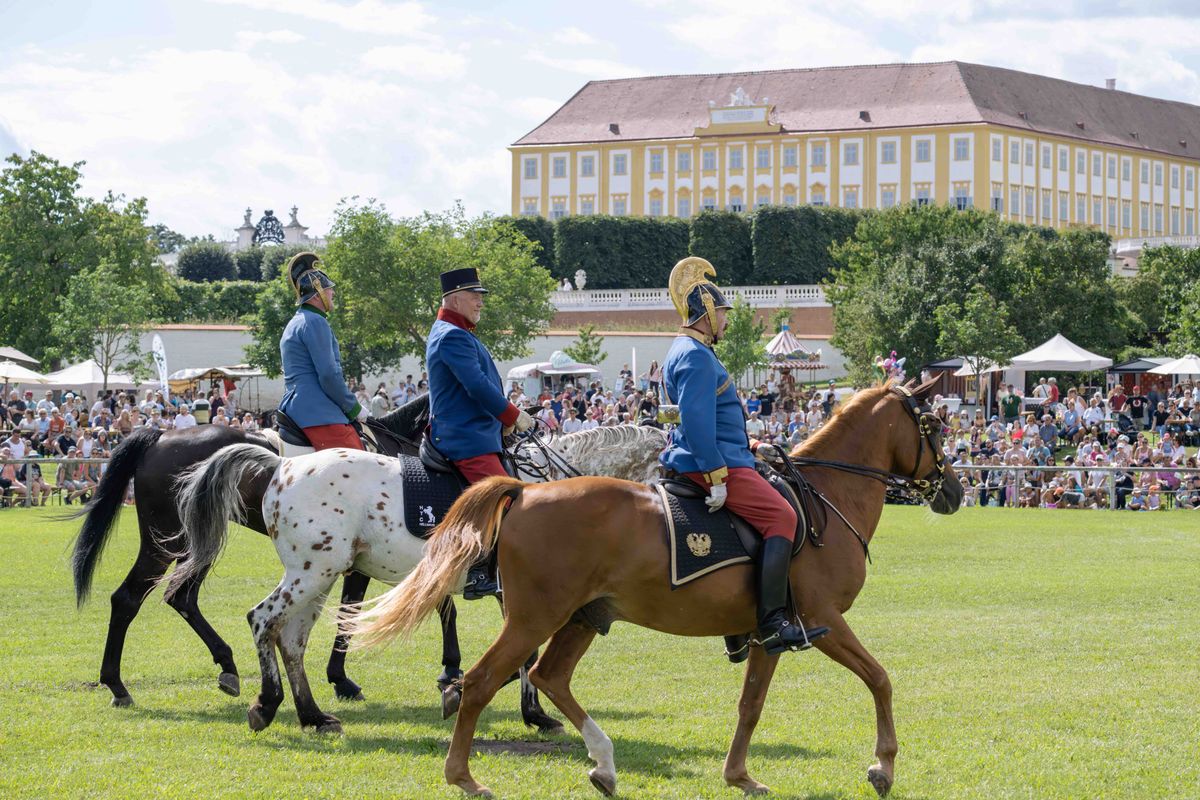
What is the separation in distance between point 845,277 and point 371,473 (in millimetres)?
64149

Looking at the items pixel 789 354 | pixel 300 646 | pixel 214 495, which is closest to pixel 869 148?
pixel 789 354

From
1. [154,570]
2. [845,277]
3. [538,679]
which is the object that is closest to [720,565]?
[538,679]

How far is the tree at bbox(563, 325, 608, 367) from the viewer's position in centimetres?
6475

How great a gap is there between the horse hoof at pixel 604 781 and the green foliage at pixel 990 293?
166ft

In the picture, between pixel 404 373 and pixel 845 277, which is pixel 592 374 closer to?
pixel 404 373

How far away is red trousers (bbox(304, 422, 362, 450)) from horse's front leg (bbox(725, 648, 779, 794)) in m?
3.72

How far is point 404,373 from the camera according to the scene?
63938 millimetres

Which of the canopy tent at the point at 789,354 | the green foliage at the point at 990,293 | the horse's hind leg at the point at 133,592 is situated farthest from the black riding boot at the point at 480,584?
the canopy tent at the point at 789,354

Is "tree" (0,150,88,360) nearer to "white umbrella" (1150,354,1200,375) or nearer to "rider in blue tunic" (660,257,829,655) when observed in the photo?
Result: "white umbrella" (1150,354,1200,375)

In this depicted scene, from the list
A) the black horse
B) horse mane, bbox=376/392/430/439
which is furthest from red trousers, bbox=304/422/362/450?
horse mane, bbox=376/392/430/439

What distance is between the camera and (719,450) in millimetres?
8172

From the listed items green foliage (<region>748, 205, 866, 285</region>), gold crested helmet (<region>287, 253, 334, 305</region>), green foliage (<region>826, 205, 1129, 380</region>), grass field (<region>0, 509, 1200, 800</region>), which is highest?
green foliage (<region>748, 205, 866, 285</region>)

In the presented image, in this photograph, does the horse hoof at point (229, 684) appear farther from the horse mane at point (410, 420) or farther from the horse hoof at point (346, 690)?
the horse mane at point (410, 420)

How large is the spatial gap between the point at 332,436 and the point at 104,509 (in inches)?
70.1
